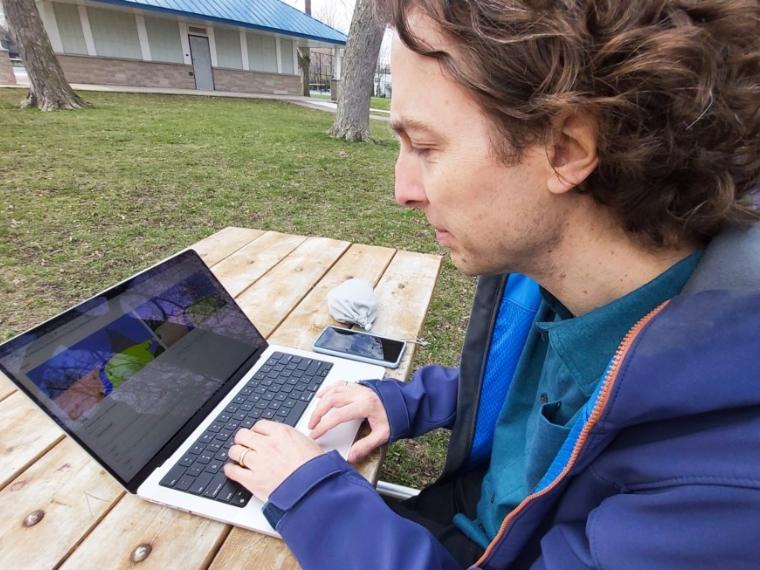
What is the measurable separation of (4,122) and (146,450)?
35.1 feet

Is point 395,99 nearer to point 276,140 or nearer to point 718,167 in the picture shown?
point 718,167

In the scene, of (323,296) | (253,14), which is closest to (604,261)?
(323,296)

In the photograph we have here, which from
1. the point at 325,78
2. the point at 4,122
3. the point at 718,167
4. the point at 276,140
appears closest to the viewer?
the point at 718,167

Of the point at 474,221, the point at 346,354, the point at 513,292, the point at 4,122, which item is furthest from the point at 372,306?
the point at 4,122

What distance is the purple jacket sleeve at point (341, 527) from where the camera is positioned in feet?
2.53

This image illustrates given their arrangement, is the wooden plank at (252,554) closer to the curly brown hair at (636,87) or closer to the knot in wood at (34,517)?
the knot in wood at (34,517)

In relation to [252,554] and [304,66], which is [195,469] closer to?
[252,554]

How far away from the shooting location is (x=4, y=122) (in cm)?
853

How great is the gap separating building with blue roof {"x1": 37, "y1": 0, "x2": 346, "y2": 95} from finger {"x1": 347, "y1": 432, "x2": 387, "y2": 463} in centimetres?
2052

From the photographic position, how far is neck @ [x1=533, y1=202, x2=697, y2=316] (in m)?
0.88

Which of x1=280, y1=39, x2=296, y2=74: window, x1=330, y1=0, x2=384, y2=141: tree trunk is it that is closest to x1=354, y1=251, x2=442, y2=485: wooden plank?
x1=330, y1=0, x2=384, y2=141: tree trunk

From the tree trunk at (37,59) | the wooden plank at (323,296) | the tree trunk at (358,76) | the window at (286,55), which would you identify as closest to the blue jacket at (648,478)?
the wooden plank at (323,296)

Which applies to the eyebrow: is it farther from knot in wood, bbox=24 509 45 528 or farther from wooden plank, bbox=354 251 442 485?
knot in wood, bbox=24 509 45 528

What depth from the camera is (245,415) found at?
1.12 metres
